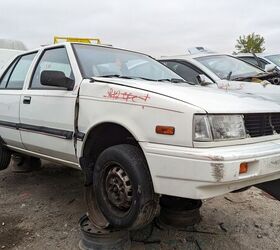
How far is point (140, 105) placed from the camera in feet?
8.95

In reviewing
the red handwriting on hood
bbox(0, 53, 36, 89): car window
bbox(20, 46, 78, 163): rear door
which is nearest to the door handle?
bbox(20, 46, 78, 163): rear door

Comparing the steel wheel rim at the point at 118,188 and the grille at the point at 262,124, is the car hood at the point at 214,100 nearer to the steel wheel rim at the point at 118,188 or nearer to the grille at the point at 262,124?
the grille at the point at 262,124

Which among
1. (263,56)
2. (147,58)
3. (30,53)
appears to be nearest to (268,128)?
(147,58)

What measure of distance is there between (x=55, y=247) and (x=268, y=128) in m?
2.02

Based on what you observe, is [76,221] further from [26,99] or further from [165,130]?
[165,130]

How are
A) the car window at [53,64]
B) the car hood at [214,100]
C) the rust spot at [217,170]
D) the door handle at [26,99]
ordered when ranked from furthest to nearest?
the door handle at [26,99] → the car window at [53,64] → the car hood at [214,100] → the rust spot at [217,170]

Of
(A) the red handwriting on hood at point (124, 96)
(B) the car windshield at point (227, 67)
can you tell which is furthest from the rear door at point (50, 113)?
(B) the car windshield at point (227, 67)

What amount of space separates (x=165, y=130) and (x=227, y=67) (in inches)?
148

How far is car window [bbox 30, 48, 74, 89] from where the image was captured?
3717 millimetres

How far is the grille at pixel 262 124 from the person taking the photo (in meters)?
A: 2.76

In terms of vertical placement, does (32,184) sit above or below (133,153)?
below

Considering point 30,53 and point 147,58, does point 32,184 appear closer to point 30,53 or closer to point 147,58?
point 30,53

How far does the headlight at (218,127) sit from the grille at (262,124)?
105mm

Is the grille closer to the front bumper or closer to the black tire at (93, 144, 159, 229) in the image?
the front bumper
